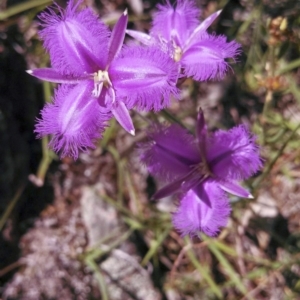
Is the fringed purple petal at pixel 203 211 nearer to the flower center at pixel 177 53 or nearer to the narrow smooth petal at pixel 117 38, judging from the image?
the flower center at pixel 177 53

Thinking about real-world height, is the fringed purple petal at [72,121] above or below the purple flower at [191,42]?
below

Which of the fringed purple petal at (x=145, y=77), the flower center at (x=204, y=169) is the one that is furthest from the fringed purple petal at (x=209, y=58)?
the flower center at (x=204, y=169)

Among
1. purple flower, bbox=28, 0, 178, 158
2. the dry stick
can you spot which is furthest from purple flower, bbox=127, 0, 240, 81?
the dry stick

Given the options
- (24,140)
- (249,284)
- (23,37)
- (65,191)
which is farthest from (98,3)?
(249,284)

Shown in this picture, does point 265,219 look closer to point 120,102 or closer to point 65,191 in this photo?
point 65,191

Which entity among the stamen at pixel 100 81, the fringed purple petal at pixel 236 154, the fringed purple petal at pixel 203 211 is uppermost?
the stamen at pixel 100 81


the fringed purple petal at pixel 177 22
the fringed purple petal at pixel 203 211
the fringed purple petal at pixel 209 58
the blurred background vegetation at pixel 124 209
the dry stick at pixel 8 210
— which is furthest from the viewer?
the blurred background vegetation at pixel 124 209

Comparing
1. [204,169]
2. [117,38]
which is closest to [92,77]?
[117,38]
